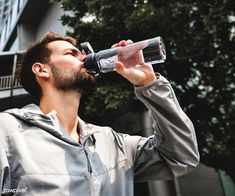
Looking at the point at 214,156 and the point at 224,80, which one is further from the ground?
the point at 224,80

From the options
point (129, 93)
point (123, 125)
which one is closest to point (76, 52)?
point (129, 93)

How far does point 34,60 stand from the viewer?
222 cm

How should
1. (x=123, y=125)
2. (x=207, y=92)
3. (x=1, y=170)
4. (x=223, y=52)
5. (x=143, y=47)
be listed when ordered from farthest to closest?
1. (x=123, y=125)
2. (x=207, y=92)
3. (x=223, y=52)
4. (x=143, y=47)
5. (x=1, y=170)

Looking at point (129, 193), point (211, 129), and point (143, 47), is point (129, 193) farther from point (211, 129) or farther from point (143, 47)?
point (211, 129)

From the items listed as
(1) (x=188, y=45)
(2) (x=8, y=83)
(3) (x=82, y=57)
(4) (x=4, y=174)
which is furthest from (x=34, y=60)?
(2) (x=8, y=83)

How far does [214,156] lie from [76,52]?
6.12 meters

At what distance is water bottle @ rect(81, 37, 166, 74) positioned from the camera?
1.85 meters

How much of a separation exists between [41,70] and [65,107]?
34 centimetres

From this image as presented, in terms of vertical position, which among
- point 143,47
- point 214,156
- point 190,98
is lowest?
point 214,156

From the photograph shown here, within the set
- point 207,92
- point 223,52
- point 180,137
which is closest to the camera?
point 180,137

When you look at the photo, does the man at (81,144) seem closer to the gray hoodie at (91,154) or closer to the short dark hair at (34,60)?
the gray hoodie at (91,154)

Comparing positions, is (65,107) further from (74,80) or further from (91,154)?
(91,154)

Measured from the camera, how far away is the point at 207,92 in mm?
7949

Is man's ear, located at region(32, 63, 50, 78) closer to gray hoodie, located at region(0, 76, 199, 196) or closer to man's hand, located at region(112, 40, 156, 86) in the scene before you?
gray hoodie, located at region(0, 76, 199, 196)
